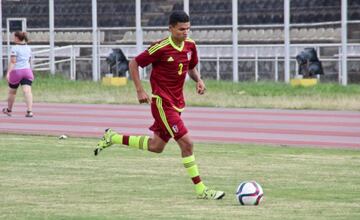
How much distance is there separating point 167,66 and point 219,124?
1083 cm

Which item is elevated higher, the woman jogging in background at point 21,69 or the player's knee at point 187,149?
the woman jogging in background at point 21,69

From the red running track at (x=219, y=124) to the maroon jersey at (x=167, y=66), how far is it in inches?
253

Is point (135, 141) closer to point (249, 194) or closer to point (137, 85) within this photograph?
point (137, 85)

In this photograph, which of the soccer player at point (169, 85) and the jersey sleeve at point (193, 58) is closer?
the soccer player at point (169, 85)

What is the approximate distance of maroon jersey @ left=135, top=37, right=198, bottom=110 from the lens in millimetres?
12211

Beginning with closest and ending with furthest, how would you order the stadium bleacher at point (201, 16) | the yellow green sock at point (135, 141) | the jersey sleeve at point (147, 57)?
1. the jersey sleeve at point (147, 57)
2. the yellow green sock at point (135, 141)
3. the stadium bleacher at point (201, 16)

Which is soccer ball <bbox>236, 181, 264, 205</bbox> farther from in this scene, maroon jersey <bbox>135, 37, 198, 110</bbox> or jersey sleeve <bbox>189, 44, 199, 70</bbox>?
jersey sleeve <bbox>189, 44, 199, 70</bbox>

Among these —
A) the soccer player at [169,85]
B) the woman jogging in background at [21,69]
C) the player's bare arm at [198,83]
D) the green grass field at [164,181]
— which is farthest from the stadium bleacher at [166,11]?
the soccer player at [169,85]

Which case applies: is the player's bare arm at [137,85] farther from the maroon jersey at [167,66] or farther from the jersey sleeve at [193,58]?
the jersey sleeve at [193,58]

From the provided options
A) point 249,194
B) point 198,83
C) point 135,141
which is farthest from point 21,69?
point 249,194

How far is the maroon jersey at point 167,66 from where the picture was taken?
1221cm

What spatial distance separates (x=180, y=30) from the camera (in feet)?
39.3

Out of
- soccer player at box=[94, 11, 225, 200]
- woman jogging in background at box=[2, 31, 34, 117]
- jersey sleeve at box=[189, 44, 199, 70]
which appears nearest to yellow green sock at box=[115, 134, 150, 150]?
soccer player at box=[94, 11, 225, 200]

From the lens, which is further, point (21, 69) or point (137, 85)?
point (21, 69)
